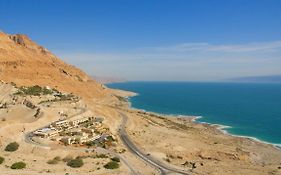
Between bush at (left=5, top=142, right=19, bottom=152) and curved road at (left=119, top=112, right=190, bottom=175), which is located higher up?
bush at (left=5, top=142, right=19, bottom=152)

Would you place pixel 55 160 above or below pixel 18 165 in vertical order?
below

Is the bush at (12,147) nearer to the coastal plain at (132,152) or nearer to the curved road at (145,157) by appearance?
the coastal plain at (132,152)

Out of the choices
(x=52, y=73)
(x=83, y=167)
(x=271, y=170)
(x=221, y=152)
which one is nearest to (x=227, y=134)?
(x=221, y=152)

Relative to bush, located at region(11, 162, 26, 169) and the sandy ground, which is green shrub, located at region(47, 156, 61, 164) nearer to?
the sandy ground

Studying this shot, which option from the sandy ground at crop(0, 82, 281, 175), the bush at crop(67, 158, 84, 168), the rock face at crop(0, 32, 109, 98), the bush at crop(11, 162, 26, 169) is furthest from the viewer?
the rock face at crop(0, 32, 109, 98)

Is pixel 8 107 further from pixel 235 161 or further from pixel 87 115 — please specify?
pixel 235 161

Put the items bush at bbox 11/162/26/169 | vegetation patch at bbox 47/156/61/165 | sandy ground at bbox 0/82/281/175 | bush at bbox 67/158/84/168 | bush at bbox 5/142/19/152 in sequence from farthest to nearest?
bush at bbox 5/142/19/152 → vegetation patch at bbox 47/156/61/165 → sandy ground at bbox 0/82/281/175 → bush at bbox 67/158/84/168 → bush at bbox 11/162/26/169

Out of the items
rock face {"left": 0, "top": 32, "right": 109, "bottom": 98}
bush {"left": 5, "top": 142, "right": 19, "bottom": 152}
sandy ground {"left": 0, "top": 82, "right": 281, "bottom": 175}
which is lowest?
sandy ground {"left": 0, "top": 82, "right": 281, "bottom": 175}

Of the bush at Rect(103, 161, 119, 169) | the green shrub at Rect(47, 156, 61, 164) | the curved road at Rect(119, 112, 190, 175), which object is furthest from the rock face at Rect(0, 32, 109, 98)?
the bush at Rect(103, 161, 119, 169)

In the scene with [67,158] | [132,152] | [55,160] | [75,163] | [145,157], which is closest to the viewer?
[75,163]

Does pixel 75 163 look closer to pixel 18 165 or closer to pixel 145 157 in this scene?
pixel 18 165

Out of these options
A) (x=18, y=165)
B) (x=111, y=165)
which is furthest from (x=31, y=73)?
(x=111, y=165)

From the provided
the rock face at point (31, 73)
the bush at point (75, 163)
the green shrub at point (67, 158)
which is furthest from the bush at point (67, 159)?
the rock face at point (31, 73)
